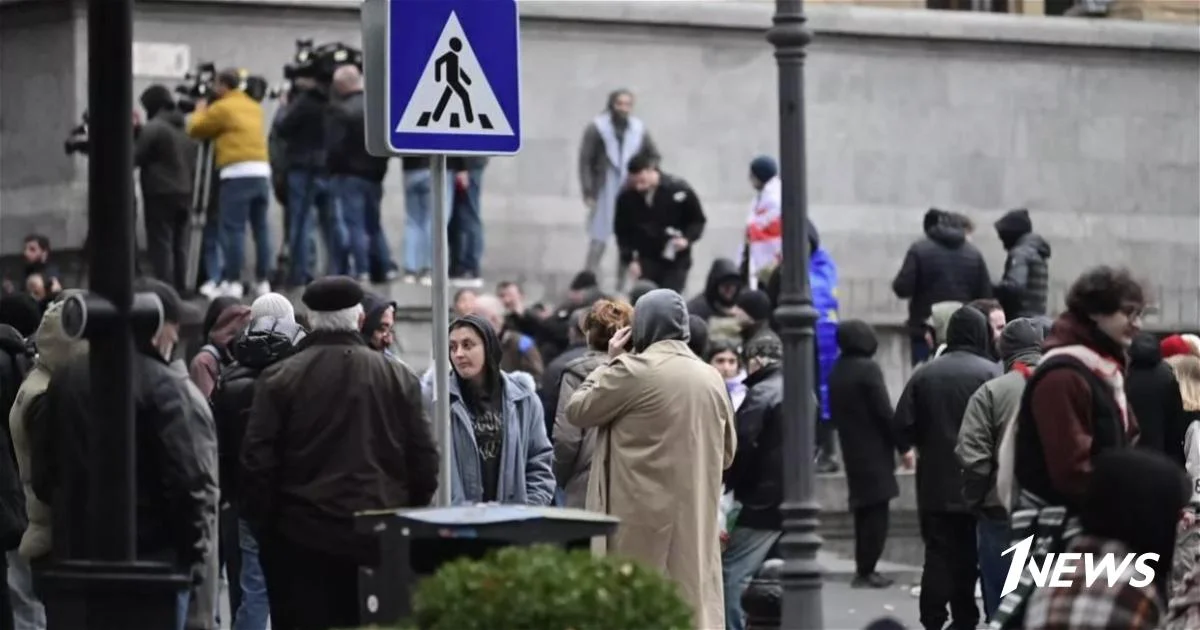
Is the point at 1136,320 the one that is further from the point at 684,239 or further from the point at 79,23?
the point at 79,23

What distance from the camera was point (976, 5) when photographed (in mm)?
30984

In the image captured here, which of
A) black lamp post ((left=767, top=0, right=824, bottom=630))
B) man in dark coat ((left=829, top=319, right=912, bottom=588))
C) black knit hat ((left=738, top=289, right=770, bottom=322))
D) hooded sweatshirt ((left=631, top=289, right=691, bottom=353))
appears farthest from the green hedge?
black knit hat ((left=738, top=289, right=770, bottom=322))

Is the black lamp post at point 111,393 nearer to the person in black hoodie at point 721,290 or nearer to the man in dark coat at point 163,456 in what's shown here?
the man in dark coat at point 163,456

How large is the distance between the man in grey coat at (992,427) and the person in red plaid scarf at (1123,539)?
500 centimetres

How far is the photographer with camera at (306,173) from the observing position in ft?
71.6

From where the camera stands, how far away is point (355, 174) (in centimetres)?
2212

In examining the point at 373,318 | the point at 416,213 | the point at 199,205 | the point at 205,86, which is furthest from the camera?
the point at 205,86

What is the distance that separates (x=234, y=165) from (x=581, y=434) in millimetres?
9474

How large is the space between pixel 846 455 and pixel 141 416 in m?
8.68

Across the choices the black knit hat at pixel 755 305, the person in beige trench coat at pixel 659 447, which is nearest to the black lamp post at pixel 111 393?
the person in beige trench coat at pixel 659 447

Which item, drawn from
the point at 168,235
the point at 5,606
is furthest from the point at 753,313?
the point at 5,606

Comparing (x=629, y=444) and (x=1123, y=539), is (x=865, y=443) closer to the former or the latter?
(x=629, y=444)

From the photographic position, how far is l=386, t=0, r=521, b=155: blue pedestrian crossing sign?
10.5 metres

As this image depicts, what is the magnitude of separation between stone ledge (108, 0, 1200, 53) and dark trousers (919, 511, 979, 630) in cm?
1184
